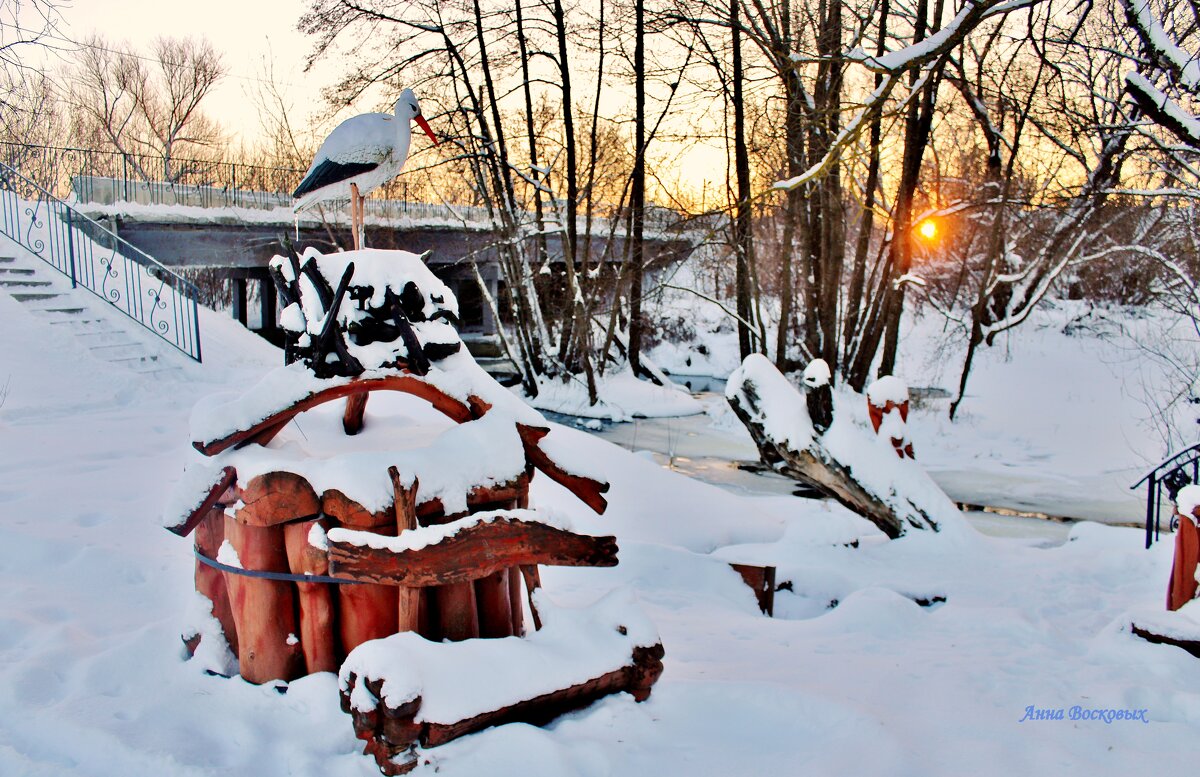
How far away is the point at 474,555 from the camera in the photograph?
9.07ft

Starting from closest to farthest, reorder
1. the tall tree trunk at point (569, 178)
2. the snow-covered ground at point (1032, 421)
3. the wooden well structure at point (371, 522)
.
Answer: the wooden well structure at point (371, 522) < the snow-covered ground at point (1032, 421) < the tall tree trunk at point (569, 178)

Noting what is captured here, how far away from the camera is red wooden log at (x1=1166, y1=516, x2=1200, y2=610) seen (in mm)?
4246

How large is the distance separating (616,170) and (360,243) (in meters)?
14.1

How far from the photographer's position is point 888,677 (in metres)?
3.61

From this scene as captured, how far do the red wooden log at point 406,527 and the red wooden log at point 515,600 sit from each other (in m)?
0.50

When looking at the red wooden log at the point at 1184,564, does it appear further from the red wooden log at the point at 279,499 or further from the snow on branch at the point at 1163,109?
the red wooden log at the point at 279,499

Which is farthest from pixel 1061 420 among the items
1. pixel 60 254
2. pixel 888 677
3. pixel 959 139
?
pixel 60 254

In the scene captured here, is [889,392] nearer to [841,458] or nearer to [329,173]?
[841,458]

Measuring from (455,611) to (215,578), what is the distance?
3.16 feet

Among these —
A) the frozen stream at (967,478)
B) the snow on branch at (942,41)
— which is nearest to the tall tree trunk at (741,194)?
the frozen stream at (967,478)

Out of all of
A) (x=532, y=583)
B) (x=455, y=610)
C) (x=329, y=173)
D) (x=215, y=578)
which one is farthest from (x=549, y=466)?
(x=329, y=173)

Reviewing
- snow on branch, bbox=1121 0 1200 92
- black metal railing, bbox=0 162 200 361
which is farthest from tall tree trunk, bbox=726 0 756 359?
black metal railing, bbox=0 162 200 361

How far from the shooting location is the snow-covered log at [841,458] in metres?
6.87

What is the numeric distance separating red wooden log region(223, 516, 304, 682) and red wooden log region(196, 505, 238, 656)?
6.5 inches
